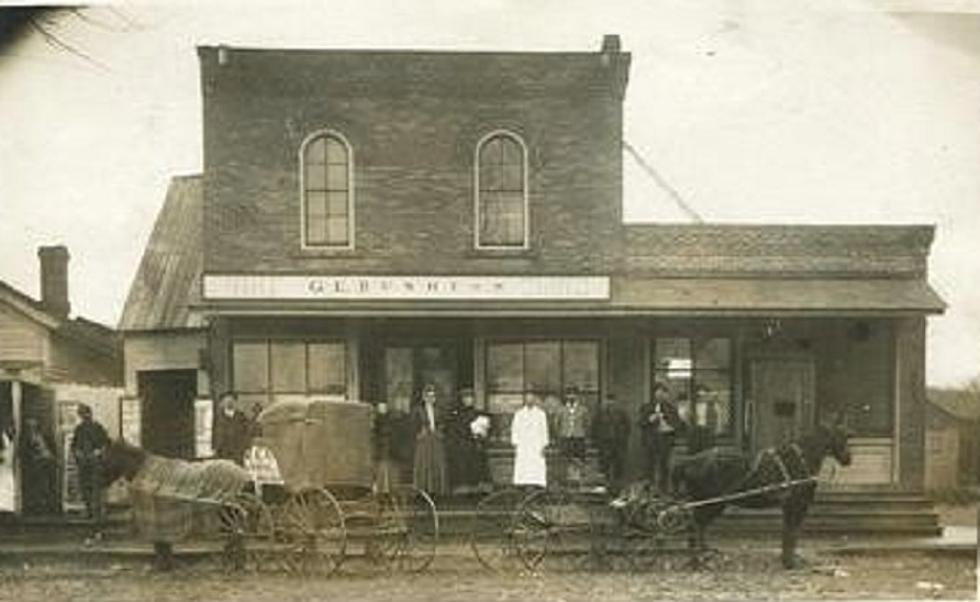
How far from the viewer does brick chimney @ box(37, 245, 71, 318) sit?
1094 cm

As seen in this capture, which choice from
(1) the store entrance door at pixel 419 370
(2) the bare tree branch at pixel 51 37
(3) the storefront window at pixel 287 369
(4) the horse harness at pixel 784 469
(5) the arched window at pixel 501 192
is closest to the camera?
(2) the bare tree branch at pixel 51 37

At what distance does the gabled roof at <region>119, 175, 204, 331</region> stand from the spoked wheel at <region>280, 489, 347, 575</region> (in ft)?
5.49

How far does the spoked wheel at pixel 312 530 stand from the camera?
11320mm

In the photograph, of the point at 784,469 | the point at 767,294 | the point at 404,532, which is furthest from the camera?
the point at 767,294

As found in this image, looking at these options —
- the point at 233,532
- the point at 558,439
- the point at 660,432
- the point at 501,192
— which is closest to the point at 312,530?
the point at 233,532

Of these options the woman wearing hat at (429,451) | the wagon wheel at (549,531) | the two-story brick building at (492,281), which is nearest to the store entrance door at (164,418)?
the two-story brick building at (492,281)

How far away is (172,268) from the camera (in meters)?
12.1

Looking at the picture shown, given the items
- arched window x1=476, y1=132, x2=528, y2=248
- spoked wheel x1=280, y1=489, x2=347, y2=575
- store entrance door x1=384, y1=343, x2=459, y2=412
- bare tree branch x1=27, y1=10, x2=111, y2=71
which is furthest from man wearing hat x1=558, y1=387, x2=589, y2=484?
bare tree branch x1=27, y1=10, x2=111, y2=71

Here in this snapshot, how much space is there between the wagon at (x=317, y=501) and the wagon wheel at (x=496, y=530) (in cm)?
39

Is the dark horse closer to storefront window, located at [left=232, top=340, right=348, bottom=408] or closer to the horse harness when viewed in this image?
the horse harness

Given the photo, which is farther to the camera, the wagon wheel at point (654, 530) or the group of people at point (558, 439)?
the group of people at point (558, 439)

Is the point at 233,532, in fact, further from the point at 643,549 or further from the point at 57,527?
the point at 643,549

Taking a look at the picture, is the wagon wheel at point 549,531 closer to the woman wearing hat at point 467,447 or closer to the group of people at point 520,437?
the group of people at point 520,437

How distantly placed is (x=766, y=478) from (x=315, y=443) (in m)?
2.96
